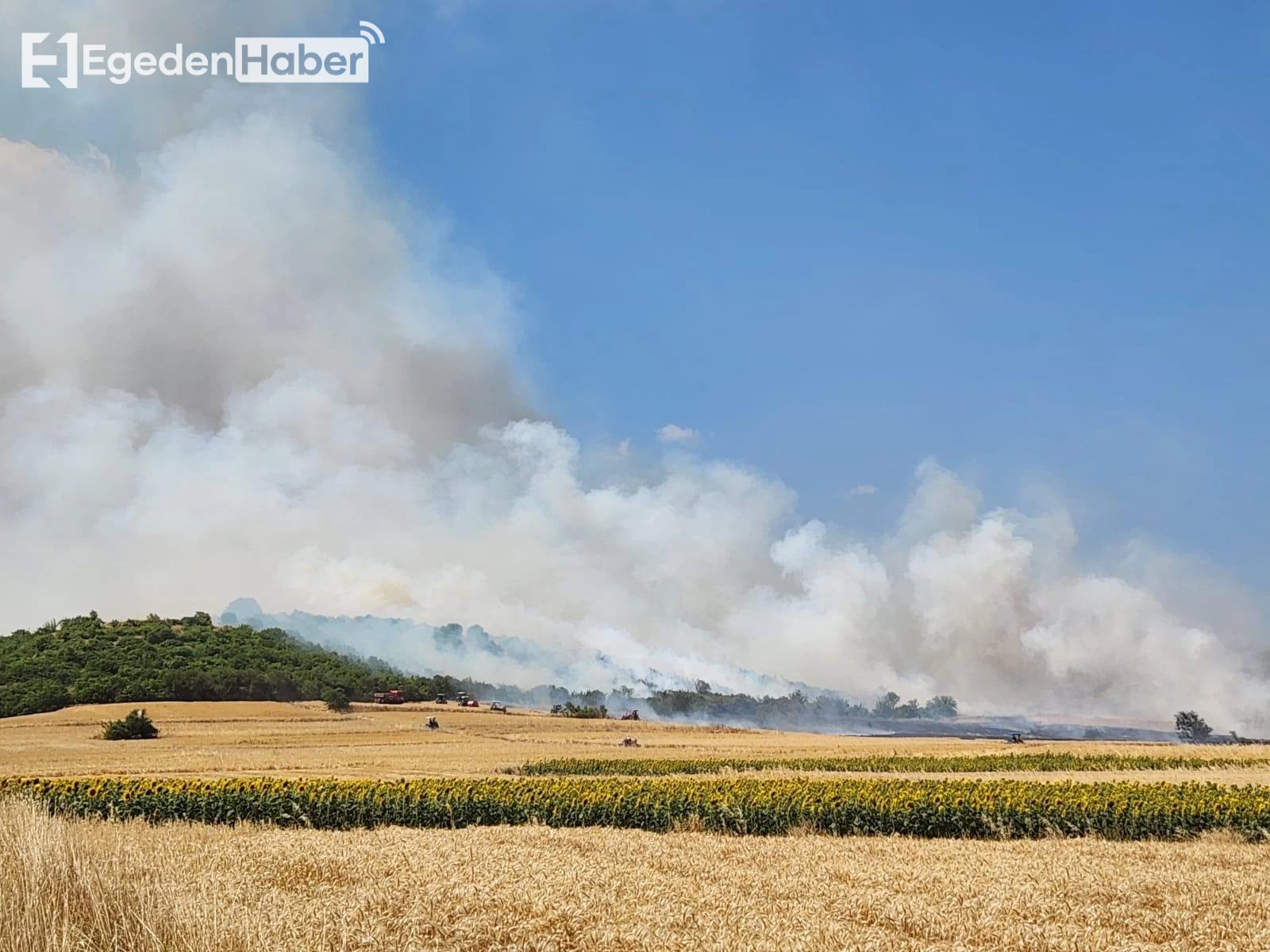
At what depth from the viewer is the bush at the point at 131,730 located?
279 ft

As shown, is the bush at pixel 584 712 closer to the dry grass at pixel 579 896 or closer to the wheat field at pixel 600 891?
the wheat field at pixel 600 891

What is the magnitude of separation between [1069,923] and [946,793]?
56.8 feet

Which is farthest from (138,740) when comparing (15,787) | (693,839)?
(693,839)

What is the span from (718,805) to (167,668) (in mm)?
139298

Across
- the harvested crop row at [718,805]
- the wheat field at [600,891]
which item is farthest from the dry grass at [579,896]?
the harvested crop row at [718,805]

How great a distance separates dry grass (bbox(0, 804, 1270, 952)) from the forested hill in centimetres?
12646

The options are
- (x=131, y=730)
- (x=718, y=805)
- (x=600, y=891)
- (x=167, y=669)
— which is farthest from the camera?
(x=167, y=669)

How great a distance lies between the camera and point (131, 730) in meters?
85.5

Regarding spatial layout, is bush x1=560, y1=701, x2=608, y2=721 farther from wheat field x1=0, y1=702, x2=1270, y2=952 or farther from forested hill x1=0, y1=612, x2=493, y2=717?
wheat field x1=0, y1=702, x2=1270, y2=952

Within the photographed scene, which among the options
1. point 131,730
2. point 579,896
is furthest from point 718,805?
point 131,730

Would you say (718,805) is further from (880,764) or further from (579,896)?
(880,764)

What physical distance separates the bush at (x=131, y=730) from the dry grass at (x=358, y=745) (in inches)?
66.9

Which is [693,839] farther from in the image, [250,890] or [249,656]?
[249,656]

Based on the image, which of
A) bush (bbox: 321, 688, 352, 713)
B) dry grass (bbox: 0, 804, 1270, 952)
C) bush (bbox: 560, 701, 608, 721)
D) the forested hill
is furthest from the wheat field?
the forested hill
